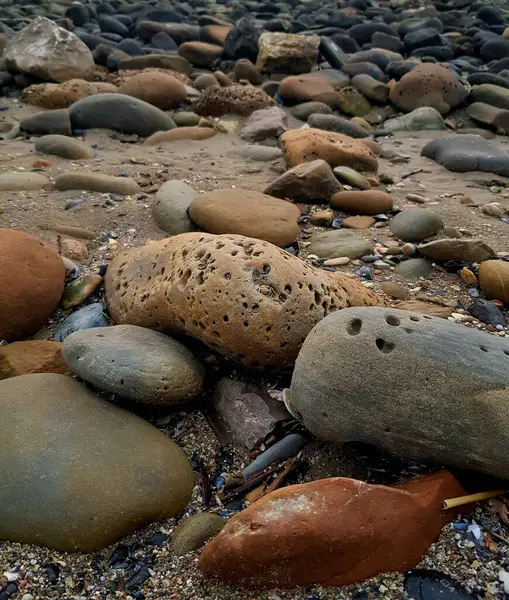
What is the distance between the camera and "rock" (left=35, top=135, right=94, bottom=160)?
17.7 feet

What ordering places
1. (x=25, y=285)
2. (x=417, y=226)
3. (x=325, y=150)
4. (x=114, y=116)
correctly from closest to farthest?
(x=25, y=285) → (x=417, y=226) → (x=325, y=150) → (x=114, y=116)

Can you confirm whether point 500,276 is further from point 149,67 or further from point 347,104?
point 149,67

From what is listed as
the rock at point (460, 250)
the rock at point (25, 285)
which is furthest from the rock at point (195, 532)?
the rock at point (460, 250)

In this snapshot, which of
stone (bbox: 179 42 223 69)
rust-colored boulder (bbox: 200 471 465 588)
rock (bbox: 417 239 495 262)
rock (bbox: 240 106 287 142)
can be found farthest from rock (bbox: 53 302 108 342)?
stone (bbox: 179 42 223 69)

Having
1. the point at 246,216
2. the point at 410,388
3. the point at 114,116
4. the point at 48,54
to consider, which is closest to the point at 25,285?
the point at 246,216

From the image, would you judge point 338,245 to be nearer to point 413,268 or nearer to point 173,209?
point 413,268

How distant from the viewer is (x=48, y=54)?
25.8 feet

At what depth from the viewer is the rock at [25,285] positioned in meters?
3.04

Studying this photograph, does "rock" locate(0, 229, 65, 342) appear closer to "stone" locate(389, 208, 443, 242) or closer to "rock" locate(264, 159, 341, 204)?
"rock" locate(264, 159, 341, 204)

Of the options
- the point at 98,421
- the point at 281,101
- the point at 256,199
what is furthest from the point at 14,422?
the point at 281,101

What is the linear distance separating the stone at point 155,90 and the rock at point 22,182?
111 inches

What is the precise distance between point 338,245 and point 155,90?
4.34 metres

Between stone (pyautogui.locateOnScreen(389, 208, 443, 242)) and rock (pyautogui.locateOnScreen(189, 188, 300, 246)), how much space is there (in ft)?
2.21

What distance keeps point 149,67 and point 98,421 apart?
24.7 feet
